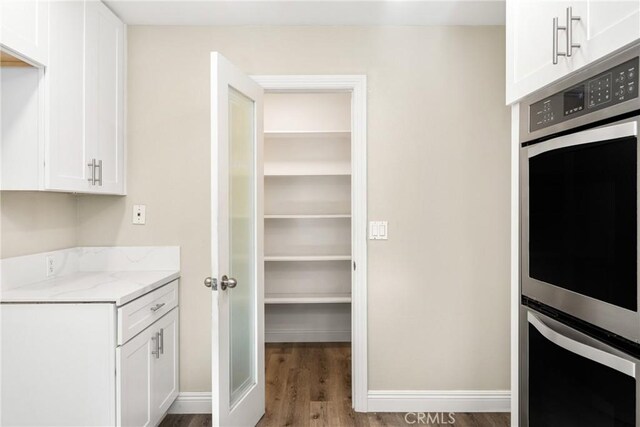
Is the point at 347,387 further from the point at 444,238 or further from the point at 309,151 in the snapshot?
the point at 309,151

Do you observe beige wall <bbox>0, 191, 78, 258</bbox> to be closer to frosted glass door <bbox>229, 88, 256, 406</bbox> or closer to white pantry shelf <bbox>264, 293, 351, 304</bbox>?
frosted glass door <bbox>229, 88, 256, 406</bbox>

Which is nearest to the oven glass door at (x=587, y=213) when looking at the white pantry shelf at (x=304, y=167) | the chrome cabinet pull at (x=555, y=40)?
the chrome cabinet pull at (x=555, y=40)

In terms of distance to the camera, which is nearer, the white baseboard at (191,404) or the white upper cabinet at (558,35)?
the white upper cabinet at (558,35)

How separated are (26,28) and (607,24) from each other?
84.5 inches

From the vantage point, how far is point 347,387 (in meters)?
3.14

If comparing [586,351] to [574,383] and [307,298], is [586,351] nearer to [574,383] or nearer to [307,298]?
[574,383]

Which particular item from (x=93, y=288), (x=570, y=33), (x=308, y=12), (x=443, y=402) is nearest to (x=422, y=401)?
(x=443, y=402)

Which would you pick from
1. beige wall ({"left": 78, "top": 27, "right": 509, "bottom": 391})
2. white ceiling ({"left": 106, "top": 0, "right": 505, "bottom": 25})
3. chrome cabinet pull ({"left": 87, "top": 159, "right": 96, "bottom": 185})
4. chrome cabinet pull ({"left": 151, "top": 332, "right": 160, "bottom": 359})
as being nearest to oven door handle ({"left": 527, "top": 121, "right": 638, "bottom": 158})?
beige wall ({"left": 78, "top": 27, "right": 509, "bottom": 391})

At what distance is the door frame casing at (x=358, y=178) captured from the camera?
2738 mm

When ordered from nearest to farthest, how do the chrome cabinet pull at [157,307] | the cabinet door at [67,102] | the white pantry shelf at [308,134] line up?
1. the cabinet door at [67,102]
2. the chrome cabinet pull at [157,307]
3. the white pantry shelf at [308,134]

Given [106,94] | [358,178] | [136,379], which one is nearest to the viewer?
[136,379]

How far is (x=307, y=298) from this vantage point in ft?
13.0

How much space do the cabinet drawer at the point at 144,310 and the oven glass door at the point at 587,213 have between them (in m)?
1.71

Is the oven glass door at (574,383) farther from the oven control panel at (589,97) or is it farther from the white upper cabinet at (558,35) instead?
the white upper cabinet at (558,35)
